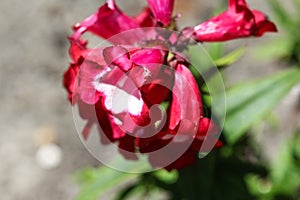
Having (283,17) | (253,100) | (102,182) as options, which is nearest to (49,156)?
(102,182)

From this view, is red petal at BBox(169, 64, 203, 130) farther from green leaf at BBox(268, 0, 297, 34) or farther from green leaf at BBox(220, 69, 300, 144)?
green leaf at BBox(268, 0, 297, 34)

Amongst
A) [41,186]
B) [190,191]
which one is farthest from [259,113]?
[41,186]

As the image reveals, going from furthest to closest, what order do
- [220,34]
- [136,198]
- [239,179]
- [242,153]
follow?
1. [136,198]
2. [242,153]
3. [239,179]
4. [220,34]

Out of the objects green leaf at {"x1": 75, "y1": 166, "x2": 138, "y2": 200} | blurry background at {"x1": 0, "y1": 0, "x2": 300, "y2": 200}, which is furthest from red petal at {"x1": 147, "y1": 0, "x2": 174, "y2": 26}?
blurry background at {"x1": 0, "y1": 0, "x2": 300, "y2": 200}

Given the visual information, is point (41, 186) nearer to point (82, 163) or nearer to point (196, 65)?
point (82, 163)

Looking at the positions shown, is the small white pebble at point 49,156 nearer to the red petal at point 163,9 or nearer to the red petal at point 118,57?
the red petal at point 163,9

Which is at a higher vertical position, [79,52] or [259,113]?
[79,52]

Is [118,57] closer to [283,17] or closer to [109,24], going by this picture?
[109,24]

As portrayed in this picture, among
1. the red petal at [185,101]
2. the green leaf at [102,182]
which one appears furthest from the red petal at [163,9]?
the green leaf at [102,182]
